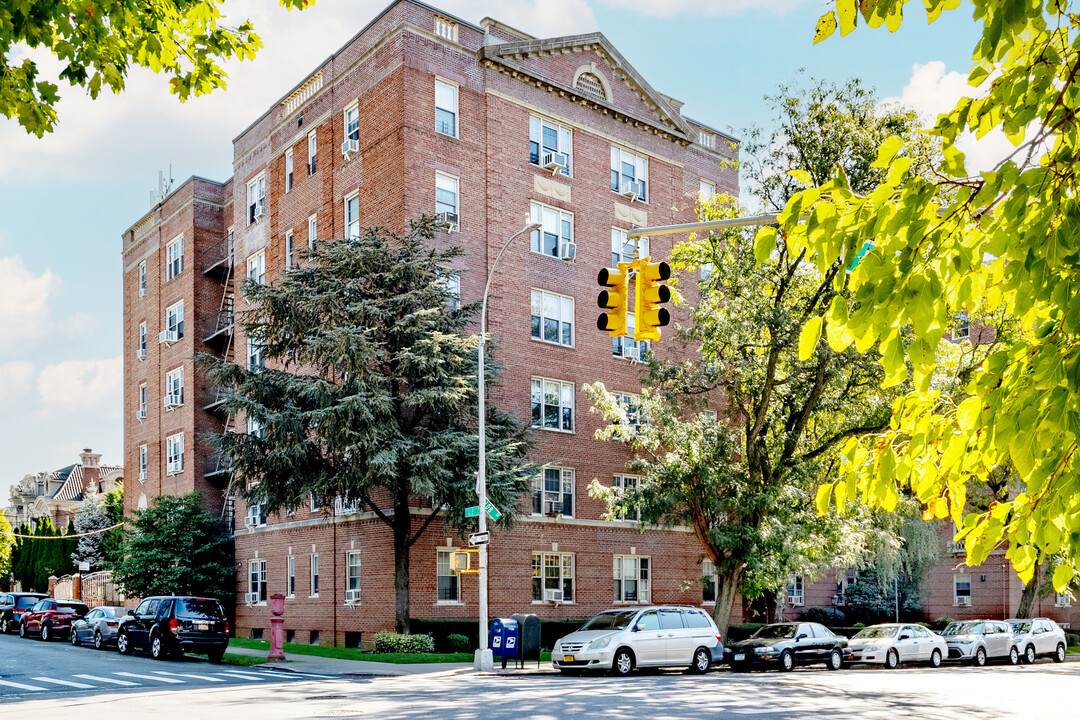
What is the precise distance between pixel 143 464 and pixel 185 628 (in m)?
26.7

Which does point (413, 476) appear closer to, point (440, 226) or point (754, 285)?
point (440, 226)

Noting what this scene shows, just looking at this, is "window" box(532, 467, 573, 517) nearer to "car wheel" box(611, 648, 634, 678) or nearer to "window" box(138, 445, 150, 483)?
"car wheel" box(611, 648, 634, 678)

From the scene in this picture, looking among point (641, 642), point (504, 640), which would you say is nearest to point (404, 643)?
point (504, 640)

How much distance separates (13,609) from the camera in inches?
1756

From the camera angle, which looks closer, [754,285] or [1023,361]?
[1023,361]

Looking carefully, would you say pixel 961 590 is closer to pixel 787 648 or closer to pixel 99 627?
pixel 787 648

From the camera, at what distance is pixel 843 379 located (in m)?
30.7

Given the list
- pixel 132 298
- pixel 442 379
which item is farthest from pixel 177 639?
pixel 132 298

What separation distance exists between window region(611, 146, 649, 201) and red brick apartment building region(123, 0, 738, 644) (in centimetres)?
9

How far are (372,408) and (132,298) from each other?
31.3 meters

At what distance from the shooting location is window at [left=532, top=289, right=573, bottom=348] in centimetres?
3919

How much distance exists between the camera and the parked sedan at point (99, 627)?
33688 mm

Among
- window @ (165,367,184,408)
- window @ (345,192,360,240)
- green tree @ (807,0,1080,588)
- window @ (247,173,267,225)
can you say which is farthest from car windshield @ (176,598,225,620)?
green tree @ (807,0,1080,588)

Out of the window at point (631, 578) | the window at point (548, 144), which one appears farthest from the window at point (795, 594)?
the window at point (548, 144)
